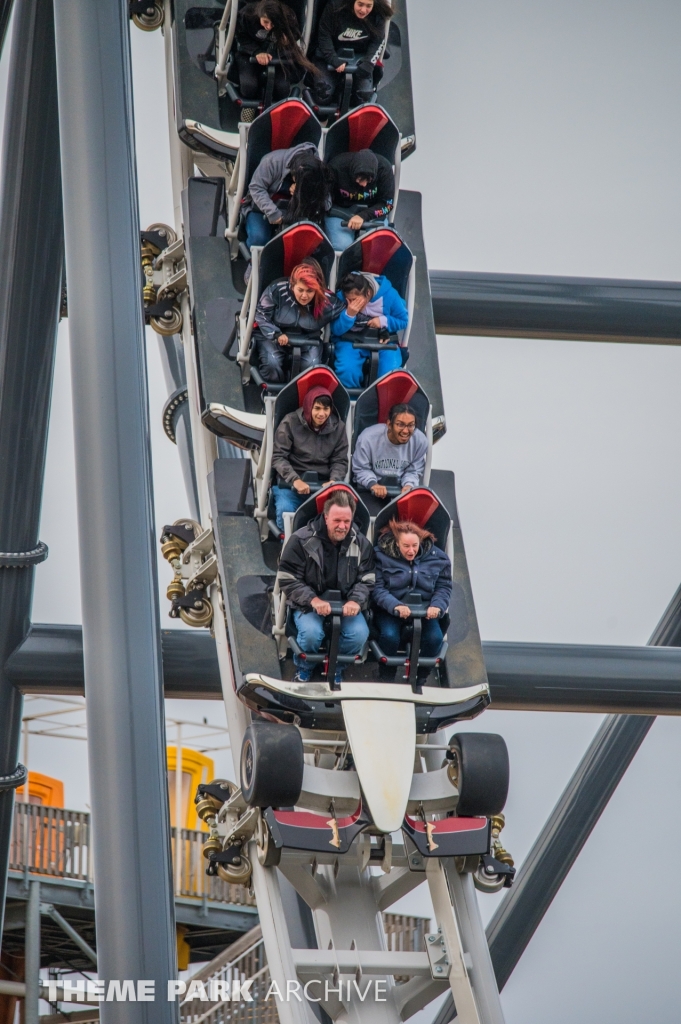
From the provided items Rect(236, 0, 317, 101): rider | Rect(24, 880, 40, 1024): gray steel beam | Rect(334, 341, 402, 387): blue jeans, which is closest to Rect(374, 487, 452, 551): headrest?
Rect(334, 341, 402, 387): blue jeans

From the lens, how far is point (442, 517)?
634 centimetres

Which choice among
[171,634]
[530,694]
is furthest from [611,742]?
[171,634]

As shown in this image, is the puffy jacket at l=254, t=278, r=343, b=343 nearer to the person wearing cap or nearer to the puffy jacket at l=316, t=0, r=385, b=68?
the person wearing cap

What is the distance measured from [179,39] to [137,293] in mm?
2495

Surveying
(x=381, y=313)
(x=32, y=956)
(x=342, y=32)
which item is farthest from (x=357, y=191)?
(x=32, y=956)

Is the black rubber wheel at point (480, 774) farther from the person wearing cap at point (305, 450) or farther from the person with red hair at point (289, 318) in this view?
the person with red hair at point (289, 318)

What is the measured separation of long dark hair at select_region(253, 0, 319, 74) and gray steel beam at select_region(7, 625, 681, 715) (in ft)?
10.7

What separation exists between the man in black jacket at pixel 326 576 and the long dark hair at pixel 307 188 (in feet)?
7.04

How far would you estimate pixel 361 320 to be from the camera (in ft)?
24.0

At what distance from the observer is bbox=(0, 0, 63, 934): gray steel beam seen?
26.1ft

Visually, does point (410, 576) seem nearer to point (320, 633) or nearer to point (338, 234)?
point (320, 633)

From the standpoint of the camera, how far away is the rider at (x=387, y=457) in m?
6.82

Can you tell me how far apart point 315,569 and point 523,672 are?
8.39 ft

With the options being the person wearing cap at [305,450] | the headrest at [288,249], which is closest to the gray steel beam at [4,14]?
the headrest at [288,249]
